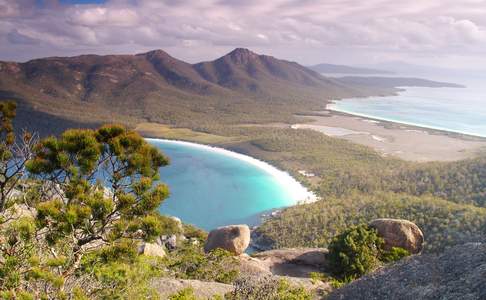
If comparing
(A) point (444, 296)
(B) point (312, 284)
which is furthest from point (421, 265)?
(B) point (312, 284)

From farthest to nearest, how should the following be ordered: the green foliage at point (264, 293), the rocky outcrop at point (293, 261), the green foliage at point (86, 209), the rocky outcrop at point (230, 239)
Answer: the rocky outcrop at point (230, 239) < the rocky outcrop at point (293, 261) < the green foliage at point (264, 293) < the green foliage at point (86, 209)

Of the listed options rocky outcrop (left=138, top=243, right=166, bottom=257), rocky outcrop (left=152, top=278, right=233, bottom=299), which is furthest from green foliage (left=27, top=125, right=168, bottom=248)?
rocky outcrop (left=138, top=243, right=166, bottom=257)

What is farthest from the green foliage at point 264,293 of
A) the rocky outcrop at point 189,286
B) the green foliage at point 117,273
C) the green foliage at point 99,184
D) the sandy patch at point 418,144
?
the sandy patch at point 418,144

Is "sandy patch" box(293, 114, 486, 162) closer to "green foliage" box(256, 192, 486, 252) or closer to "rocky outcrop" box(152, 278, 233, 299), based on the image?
"green foliage" box(256, 192, 486, 252)

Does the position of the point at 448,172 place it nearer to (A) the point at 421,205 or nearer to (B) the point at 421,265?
(A) the point at 421,205

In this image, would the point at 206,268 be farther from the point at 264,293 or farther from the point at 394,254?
the point at 394,254

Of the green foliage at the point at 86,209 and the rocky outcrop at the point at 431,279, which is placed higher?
the green foliage at the point at 86,209

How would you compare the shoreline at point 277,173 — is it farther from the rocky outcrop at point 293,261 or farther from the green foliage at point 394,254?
the green foliage at point 394,254
